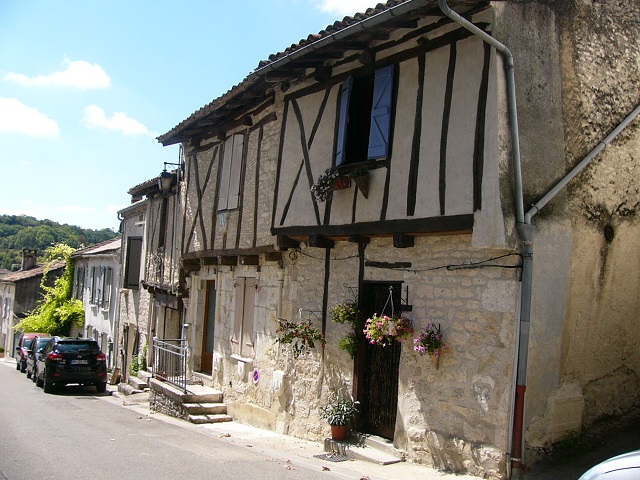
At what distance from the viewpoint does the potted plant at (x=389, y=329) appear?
25.6ft

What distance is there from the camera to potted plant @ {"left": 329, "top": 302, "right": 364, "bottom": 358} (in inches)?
346

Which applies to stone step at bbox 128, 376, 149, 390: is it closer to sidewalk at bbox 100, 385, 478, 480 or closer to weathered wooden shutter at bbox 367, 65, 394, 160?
sidewalk at bbox 100, 385, 478, 480

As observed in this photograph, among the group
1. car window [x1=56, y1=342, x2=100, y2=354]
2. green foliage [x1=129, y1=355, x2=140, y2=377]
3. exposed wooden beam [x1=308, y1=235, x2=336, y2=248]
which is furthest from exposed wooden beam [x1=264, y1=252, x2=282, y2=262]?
green foliage [x1=129, y1=355, x2=140, y2=377]

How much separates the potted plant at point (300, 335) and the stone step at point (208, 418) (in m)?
2.63

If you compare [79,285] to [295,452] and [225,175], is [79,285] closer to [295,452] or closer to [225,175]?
[225,175]

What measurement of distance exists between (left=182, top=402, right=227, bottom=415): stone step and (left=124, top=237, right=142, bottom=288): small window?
9525 mm

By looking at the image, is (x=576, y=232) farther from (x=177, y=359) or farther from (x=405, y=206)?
(x=177, y=359)

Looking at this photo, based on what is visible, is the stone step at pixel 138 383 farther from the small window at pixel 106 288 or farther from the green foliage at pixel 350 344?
the green foliage at pixel 350 344

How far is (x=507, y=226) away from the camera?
6.65 meters

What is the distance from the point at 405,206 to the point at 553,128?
1948 mm

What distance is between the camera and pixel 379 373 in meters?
8.84

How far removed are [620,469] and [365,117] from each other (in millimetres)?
6059

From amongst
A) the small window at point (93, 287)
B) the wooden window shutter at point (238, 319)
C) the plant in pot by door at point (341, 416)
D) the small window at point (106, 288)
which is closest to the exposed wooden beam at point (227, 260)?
the wooden window shutter at point (238, 319)

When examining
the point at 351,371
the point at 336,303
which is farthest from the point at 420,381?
the point at 336,303
